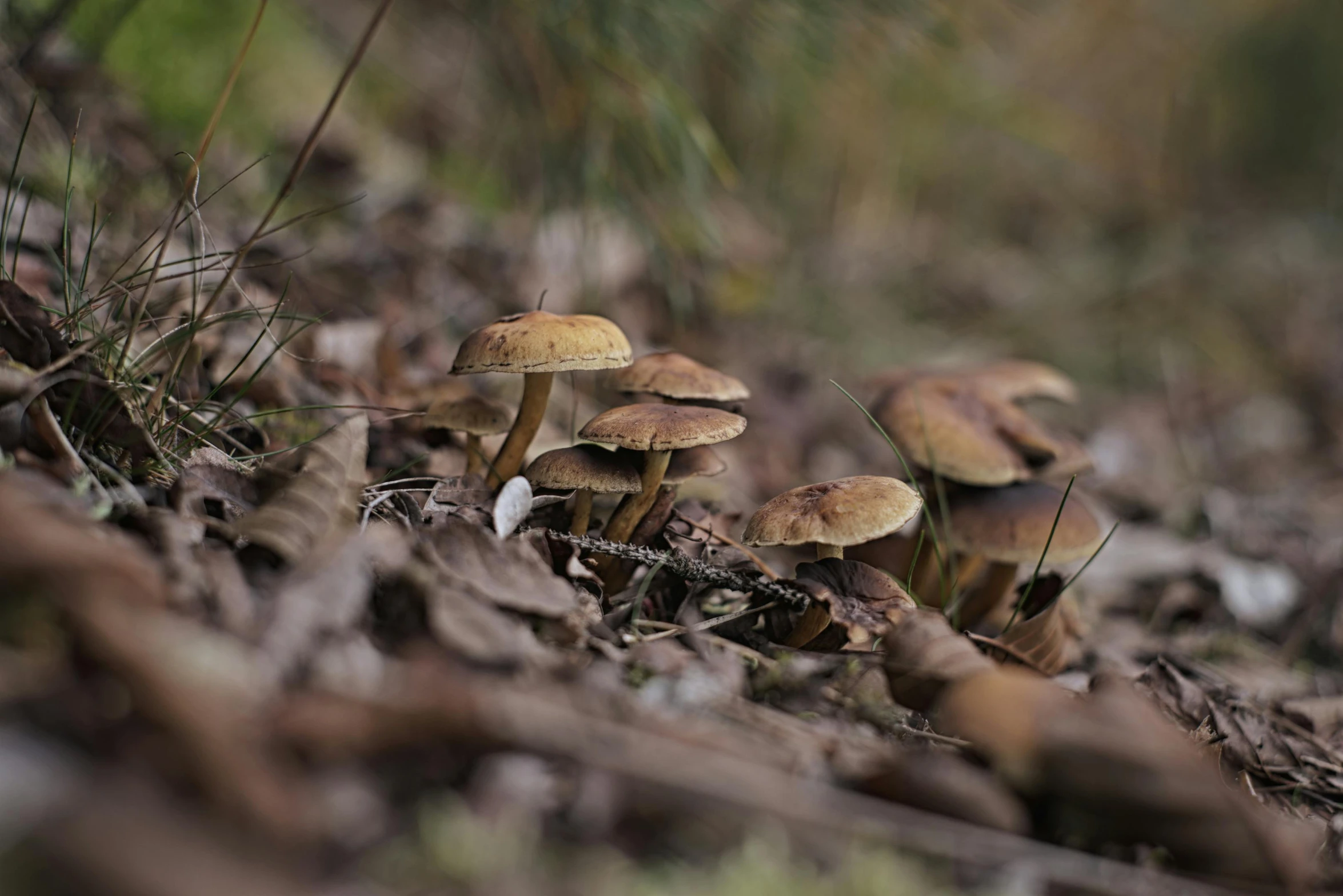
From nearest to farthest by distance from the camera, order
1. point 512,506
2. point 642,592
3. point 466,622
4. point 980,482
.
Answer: point 466,622 < point 642,592 < point 512,506 < point 980,482

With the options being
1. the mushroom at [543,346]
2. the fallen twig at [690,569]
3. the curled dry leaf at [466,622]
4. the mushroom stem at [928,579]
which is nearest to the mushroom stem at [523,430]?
the mushroom at [543,346]

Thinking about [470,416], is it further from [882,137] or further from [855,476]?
[882,137]

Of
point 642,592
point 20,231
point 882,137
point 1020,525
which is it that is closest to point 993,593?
point 1020,525

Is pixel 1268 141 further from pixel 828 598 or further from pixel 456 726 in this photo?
pixel 456 726

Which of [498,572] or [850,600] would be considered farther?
[850,600]

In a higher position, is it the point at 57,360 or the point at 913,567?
the point at 57,360

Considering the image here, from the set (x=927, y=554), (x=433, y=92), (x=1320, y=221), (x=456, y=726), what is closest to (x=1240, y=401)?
(x=1320, y=221)

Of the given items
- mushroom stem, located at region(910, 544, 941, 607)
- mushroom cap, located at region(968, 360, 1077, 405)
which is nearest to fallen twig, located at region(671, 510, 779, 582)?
mushroom stem, located at region(910, 544, 941, 607)

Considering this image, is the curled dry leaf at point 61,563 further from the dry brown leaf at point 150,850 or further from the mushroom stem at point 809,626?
the mushroom stem at point 809,626
